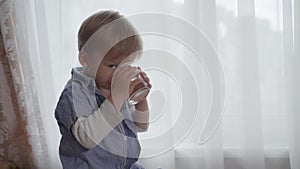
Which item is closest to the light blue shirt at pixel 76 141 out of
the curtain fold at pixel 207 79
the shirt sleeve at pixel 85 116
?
the shirt sleeve at pixel 85 116

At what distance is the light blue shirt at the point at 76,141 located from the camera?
131cm

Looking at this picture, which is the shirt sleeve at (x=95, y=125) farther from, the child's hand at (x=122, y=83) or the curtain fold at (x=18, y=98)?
the curtain fold at (x=18, y=98)

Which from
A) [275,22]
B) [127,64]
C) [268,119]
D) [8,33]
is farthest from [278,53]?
[8,33]

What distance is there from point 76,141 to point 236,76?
65 centimetres

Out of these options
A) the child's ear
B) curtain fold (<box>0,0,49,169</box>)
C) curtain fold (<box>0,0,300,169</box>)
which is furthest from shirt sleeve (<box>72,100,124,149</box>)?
curtain fold (<box>0,0,49,169</box>)

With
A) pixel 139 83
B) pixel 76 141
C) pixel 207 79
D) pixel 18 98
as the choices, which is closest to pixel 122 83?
pixel 139 83

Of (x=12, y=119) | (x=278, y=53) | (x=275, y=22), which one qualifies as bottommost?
(x=12, y=119)

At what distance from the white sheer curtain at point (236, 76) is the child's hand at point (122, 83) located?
0.40m

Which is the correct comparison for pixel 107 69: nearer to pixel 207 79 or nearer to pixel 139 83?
pixel 139 83

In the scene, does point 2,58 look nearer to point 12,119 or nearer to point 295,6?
point 12,119

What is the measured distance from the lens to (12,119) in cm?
183

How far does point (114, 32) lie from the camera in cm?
128

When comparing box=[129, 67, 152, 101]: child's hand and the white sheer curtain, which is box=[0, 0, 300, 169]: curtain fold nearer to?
the white sheer curtain

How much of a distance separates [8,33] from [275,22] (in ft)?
3.00
